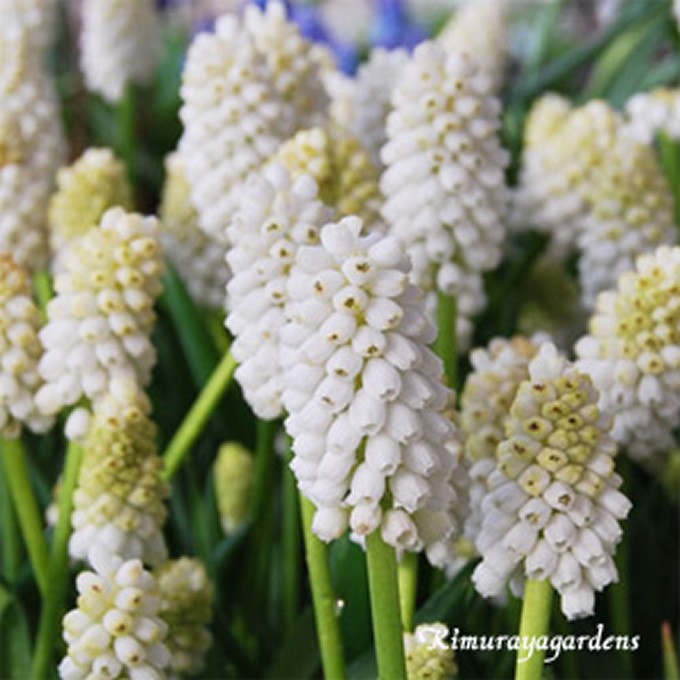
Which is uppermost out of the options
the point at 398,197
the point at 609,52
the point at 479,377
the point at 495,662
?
the point at 609,52

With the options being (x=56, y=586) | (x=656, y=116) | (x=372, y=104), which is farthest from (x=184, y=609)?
(x=656, y=116)

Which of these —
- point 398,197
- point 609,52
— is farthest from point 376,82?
point 609,52

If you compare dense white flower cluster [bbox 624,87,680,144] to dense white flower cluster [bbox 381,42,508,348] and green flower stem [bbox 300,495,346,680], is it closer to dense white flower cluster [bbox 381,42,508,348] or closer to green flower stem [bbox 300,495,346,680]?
dense white flower cluster [bbox 381,42,508,348]

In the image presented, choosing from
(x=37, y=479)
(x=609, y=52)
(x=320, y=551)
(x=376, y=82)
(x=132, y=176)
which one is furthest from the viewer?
(x=609, y=52)

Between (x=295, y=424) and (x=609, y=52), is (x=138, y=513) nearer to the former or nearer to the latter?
(x=295, y=424)

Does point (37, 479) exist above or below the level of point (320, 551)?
above

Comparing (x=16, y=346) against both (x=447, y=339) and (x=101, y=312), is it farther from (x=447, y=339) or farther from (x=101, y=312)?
(x=447, y=339)
